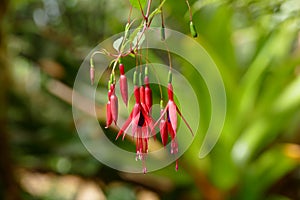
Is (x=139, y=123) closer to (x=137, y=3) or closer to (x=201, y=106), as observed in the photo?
(x=137, y=3)

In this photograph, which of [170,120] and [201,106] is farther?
[201,106]

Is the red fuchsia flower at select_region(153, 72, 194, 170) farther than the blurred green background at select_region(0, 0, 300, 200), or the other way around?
the blurred green background at select_region(0, 0, 300, 200)

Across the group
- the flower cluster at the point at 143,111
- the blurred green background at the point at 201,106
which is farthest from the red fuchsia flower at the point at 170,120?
the blurred green background at the point at 201,106

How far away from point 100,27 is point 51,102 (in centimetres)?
32

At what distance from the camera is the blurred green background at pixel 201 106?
120cm

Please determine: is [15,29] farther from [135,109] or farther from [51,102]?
[135,109]

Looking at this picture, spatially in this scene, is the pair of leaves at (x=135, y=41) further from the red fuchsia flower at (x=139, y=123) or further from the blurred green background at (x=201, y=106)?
the blurred green background at (x=201, y=106)

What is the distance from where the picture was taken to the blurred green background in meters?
1.20

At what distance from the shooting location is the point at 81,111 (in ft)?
5.02

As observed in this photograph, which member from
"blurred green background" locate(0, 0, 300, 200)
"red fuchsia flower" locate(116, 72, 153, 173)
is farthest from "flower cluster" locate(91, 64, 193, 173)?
"blurred green background" locate(0, 0, 300, 200)

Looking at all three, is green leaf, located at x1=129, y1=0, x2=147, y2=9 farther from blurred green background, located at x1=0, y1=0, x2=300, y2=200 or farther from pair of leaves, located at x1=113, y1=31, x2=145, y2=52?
blurred green background, located at x1=0, y1=0, x2=300, y2=200

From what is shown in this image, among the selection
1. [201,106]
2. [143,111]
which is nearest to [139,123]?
[143,111]

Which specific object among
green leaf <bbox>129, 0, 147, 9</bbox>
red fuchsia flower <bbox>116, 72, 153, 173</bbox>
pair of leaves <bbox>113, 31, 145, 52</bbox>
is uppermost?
green leaf <bbox>129, 0, 147, 9</bbox>

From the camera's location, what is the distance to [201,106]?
3.81ft
